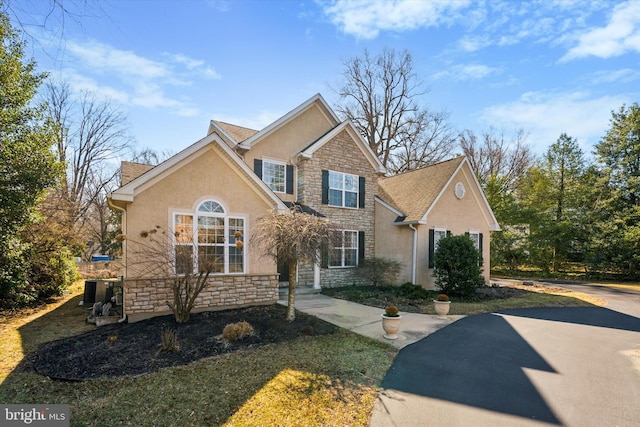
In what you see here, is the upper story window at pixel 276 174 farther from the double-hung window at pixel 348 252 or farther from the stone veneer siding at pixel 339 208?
the double-hung window at pixel 348 252

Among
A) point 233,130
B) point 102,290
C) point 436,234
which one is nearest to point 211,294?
point 102,290

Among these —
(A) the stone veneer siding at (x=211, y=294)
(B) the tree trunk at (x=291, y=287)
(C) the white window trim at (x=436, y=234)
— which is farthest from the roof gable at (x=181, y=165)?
(C) the white window trim at (x=436, y=234)

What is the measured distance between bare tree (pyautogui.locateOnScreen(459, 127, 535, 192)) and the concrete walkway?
2687cm

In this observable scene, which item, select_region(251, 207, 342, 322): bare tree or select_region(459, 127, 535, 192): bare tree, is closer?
select_region(251, 207, 342, 322): bare tree

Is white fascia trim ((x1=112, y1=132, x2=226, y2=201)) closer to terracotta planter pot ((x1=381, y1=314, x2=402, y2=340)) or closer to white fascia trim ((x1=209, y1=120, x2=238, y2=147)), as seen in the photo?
white fascia trim ((x1=209, y1=120, x2=238, y2=147))

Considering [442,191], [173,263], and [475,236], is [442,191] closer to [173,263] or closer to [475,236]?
[475,236]

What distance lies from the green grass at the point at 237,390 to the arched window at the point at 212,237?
11.0 ft

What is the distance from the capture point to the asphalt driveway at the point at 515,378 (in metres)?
4.17

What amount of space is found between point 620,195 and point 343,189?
22.1 metres

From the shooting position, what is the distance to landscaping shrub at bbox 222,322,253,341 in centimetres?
670

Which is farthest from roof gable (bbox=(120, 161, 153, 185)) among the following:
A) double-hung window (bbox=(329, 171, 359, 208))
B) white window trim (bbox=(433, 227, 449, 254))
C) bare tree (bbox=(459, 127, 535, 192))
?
bare tree (bbox=(459, 127, 535, 192))

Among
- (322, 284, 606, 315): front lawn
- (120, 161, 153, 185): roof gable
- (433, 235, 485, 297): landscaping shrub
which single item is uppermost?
(120, 161, 153, 185): roof gable

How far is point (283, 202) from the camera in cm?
1306

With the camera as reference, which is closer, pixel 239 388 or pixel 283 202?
pixel 239 388
